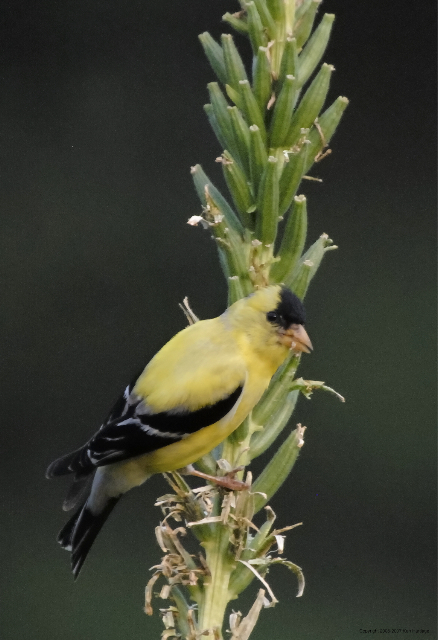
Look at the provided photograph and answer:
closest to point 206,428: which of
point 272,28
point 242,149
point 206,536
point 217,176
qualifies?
point 206,536

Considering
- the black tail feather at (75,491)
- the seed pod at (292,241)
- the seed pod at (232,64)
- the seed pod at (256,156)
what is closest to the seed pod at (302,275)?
the seed pod at (292,241)

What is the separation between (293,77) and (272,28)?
0.10m

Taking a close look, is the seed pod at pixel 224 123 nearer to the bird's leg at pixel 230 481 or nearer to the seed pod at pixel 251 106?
the seed pod at pixel 251 106

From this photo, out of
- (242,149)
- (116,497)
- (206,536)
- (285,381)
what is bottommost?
(116,497)

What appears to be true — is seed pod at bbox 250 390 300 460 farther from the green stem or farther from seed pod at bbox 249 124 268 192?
seed pod at bbox 249 124 268 192

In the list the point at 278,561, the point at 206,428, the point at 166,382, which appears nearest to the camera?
the point at 278,561

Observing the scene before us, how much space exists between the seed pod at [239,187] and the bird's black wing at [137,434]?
33 centimetres

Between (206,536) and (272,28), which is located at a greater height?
(272,28)

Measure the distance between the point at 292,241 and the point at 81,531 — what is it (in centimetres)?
62

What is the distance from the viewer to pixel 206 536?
93 cm

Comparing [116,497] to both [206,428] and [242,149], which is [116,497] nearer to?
[206,428]

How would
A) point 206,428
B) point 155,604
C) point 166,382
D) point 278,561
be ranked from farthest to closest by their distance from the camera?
1. point 155,604
2. point 166,382
3. point 206,428
4. point 278,561

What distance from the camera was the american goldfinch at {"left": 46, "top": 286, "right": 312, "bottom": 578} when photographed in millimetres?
1160

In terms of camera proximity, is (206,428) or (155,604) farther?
(155,604)
